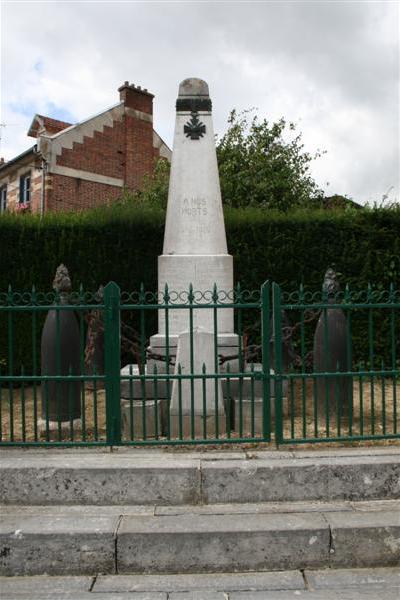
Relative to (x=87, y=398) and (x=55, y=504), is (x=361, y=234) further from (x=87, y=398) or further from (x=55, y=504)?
(x=55, y=504)

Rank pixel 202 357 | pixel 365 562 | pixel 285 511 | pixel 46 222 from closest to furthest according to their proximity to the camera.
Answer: pixel 365 562 → pixel 285 511 → pixel 202 357 → pixel 46 222

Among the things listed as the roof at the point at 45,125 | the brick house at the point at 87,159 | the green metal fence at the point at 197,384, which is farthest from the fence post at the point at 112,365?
the roof at the point at 45,125

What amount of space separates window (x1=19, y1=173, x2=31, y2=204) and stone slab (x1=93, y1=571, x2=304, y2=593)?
17.3 m

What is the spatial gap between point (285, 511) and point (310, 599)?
0.76m

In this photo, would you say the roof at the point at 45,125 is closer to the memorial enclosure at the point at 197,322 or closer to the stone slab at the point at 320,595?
the memorial enclosure at the point at 197,322

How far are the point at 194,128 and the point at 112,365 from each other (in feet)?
11.4

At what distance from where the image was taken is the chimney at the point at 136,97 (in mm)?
18984

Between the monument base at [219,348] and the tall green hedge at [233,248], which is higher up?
the tall green hedge at [233,248]

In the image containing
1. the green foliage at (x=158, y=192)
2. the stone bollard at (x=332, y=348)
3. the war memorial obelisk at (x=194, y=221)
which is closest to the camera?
the stone bollard at (x=332, y=348)

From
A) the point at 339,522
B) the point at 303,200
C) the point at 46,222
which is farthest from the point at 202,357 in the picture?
the point at 303,200

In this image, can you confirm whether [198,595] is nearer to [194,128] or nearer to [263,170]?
[194,128]

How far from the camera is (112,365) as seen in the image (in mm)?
4133

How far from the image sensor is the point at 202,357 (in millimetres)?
4645

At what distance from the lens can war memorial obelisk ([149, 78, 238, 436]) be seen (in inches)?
252
